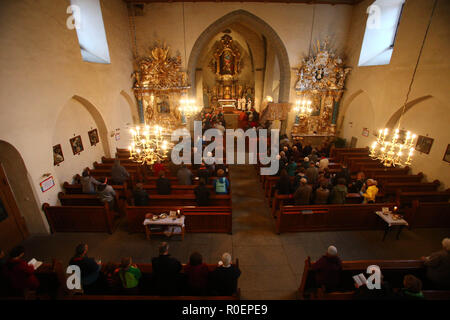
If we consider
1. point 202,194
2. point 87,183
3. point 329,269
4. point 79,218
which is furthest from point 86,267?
point 329,269

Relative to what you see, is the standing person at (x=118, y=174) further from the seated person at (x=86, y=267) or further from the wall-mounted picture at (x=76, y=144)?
the seated person at (x=86, y=267)

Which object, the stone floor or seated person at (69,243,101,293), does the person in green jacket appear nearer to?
seated person at (69,243,101,293)

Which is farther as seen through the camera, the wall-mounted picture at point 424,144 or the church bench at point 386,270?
the wall-mounted picture at point 424,144

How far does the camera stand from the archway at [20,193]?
5893 millimetres

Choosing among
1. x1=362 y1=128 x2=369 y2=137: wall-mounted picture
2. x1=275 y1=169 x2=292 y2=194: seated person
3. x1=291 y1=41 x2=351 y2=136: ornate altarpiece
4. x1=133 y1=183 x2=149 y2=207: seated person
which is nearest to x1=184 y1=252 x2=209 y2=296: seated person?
x1=133 y1=183 x2=149 y2=207: seated person

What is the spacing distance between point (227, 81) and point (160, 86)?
12610 mm

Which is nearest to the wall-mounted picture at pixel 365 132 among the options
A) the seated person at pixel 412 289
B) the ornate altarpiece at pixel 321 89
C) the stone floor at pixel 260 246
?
the ornate altarpiece at pixel 321 89

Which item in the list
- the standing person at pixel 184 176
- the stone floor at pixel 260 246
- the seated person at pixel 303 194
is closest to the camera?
the stone floor at pixel 260 246

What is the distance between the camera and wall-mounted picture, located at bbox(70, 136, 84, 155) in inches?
339

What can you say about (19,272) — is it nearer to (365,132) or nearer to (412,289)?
(412,289)

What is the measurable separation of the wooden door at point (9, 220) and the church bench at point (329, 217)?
292 inches

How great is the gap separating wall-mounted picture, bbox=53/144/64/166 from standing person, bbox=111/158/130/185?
6.34 ft

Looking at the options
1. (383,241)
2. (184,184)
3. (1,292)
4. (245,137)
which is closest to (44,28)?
(184,184)

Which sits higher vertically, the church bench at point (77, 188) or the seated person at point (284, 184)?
the seated person at point (284, 184)
